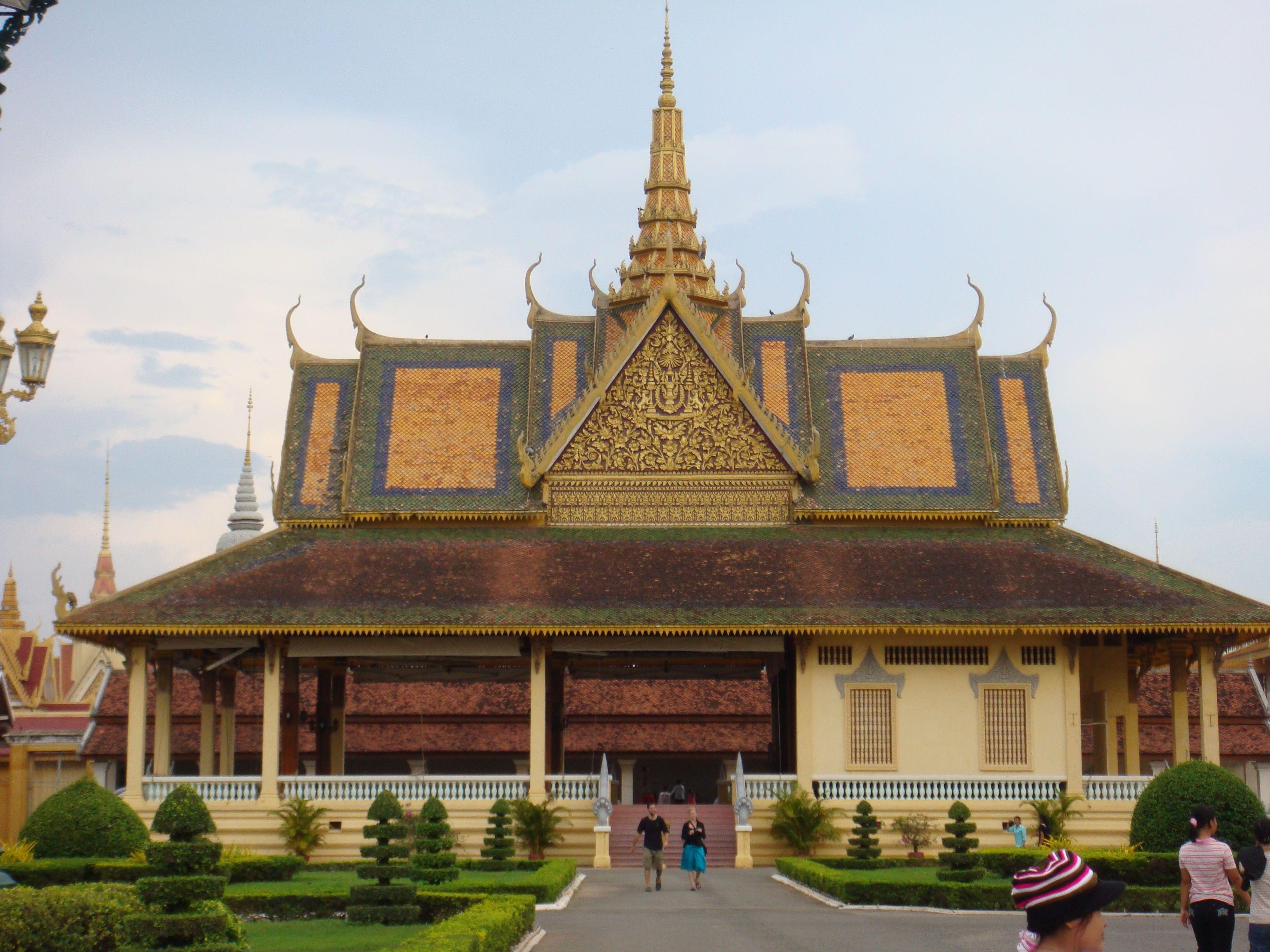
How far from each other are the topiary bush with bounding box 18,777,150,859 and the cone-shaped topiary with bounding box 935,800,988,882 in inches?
430

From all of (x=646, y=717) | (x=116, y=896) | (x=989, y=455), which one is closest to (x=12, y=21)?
(x=116, y=896)

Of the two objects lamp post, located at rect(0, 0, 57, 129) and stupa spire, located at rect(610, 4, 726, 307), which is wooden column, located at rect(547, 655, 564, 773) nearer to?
stupa spire, located at rect(610, 4, 726, 307)

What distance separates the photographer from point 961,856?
68.7 ft

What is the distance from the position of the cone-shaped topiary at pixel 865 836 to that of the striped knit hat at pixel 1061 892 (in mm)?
19393

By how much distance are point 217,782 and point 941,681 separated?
11.8m

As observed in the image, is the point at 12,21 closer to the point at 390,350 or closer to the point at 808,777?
the point at 808,777

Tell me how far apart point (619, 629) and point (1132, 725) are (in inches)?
389

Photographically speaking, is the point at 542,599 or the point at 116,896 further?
the point at 542,599

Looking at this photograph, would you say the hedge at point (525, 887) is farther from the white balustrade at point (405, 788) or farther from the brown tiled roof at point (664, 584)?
the brown tiled roof at point (664, 584)

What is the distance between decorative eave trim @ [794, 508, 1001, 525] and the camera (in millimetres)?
31219

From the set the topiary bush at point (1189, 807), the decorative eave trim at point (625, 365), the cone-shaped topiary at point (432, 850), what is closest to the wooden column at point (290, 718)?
the decorative eave trim at point (625, 365)

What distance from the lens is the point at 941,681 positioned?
28.5 m

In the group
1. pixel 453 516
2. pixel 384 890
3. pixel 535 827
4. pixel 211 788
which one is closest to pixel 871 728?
pixel 535 827

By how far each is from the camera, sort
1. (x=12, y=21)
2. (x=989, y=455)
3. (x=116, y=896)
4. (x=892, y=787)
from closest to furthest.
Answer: (x=12, y=21), (x=116, y=896), (x=892, y=787), (x=989, y=455)
